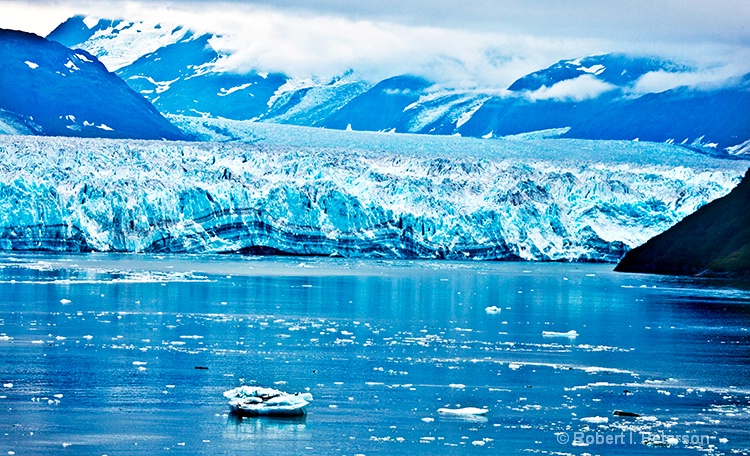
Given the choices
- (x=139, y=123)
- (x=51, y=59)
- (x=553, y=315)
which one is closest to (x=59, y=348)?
(x=553, y=315)

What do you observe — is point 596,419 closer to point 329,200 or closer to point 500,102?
point 329,200

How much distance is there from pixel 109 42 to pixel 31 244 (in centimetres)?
12206

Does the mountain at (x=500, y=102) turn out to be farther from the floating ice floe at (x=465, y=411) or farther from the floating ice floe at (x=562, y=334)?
the floating ice floe at (x=465, y=411)

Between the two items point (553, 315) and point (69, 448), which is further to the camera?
point (553, 315)

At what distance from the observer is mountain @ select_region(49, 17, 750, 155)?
113500 millimetres

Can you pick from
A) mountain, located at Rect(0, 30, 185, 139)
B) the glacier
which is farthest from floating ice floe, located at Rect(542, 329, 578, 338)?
mountain, located at Rect(0, 30, 185, 139)

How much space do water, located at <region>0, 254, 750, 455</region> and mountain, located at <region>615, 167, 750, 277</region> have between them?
11581mm

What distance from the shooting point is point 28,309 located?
2456 cm

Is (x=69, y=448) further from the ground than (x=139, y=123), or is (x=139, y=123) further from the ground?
(x=139, y=123)

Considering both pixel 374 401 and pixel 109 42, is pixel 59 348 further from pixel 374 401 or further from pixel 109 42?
pixel 109 42

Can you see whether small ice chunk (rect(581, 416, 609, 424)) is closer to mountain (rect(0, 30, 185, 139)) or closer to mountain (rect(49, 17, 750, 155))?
mountain (rect(0, 30, 185, 139))

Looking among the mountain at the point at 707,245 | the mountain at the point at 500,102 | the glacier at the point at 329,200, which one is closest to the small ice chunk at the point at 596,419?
the mountain at the point at 707,245

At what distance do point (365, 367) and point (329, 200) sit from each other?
32.0m

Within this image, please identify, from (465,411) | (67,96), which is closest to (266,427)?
(465,411)
